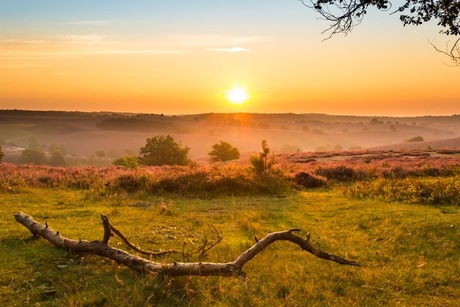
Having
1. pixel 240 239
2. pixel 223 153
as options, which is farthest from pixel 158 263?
pixel 223 153

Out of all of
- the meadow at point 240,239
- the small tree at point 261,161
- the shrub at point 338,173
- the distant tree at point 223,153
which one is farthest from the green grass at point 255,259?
the distant tree at point 223,153

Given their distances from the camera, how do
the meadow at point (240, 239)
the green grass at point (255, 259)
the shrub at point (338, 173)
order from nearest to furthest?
the green grass at point (255, 259) → the meadow at point (240, 239) → the shrub at point (338, 173)

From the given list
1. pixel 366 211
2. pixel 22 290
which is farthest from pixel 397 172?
pixel 22 290

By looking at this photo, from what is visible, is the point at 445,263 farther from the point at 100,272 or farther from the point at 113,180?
the point at 113,180

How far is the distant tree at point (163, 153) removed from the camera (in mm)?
59188

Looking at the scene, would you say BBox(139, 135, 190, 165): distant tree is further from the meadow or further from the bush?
the meadow

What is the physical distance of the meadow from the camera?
6.64 meters

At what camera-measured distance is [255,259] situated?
875 centimetres

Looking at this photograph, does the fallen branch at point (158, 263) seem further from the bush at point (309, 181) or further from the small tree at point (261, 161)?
the small tree at point (261, 161)

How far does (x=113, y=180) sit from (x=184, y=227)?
33.3 feet

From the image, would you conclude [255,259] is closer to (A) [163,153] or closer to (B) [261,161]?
(B) [261,161]

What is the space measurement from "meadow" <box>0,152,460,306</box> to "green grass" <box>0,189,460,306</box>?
3 centimetres

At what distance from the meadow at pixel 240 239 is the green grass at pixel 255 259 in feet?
0.10

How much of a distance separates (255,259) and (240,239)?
1841 millimetres
